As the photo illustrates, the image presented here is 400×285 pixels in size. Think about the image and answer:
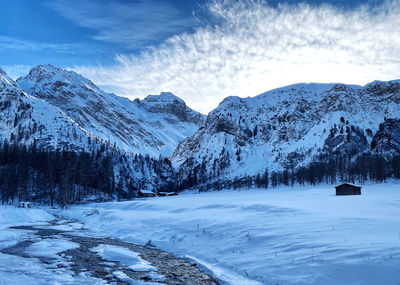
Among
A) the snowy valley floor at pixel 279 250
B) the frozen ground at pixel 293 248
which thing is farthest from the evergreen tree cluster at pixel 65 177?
the frozen ground at pixel 293 248

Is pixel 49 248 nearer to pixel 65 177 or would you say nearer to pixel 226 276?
pixel 226 276

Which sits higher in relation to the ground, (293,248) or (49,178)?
(49,178)

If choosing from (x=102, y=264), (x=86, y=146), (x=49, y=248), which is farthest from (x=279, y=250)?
(x=86, y=146)

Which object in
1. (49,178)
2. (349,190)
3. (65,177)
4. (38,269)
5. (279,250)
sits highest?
(65,177)

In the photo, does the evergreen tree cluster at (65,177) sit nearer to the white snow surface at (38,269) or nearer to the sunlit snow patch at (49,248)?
the sunlit snow patch at (49,248)

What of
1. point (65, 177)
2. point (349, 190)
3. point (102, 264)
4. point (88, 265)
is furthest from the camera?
point (65, 177)

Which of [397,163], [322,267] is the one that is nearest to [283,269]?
[322,267]

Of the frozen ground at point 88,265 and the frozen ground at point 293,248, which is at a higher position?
the frozen ground at point 293,248

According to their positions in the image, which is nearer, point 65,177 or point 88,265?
point 88,265

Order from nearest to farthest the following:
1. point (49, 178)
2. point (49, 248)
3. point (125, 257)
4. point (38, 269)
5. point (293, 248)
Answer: point (38, 269) → point (293, 248) → point (125, 257) → point (49, 248) → point (49, 178)

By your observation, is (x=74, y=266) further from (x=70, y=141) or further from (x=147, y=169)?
(x=70, y=141)

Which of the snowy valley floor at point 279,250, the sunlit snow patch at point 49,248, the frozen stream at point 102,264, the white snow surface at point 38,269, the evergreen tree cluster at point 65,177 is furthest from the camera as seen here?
the evergreen tree cluster at point 65,177

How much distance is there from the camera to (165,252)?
882 inches

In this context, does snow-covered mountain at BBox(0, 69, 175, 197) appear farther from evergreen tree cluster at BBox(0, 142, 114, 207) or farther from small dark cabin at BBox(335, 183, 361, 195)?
small dark cabin at BBox(335, 183, 361, 195)
